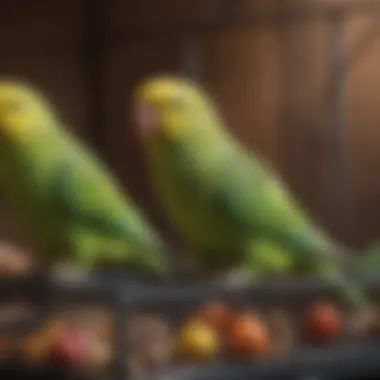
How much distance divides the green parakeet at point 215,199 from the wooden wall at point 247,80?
528mm

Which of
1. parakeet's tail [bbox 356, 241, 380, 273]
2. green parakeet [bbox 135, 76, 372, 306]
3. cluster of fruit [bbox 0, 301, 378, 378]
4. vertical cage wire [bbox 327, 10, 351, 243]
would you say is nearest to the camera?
cluster of fruit [bbox 0, 301, 378, 378]

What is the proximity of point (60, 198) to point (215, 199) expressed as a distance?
0.16m

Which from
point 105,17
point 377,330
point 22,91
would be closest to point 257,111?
point 105,17

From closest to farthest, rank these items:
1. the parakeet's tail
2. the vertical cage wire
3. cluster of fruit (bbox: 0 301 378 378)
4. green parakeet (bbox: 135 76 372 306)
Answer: cluster of fruit (bbox: 0 301 378 378) → the parakeet's tail → green parakeet (bbox: 135 76 372 306) → the vertical cage wire

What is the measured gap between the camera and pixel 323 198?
1.61 metres

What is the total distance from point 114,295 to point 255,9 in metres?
1.01

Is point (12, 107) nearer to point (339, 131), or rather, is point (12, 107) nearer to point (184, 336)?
point (184, 336)

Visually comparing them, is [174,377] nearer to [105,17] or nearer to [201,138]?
[201,138]

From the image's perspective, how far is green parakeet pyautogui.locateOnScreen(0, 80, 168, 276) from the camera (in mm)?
1067

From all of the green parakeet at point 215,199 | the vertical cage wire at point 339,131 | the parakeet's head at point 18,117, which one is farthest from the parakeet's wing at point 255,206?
the vertical cage wire at point 339,131

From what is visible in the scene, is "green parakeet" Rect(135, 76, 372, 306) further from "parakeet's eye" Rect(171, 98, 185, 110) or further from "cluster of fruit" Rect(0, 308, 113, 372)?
"cluster of fruit" Rect(0, 308, 113, 372)

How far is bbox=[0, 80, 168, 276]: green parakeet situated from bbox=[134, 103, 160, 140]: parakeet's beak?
76mm

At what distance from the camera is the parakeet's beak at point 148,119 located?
105 cm

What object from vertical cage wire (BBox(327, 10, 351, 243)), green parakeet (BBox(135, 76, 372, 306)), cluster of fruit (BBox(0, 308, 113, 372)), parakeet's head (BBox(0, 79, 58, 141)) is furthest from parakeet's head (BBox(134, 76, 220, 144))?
vertical cage wire (BBox(327, 10, 351, 243))
